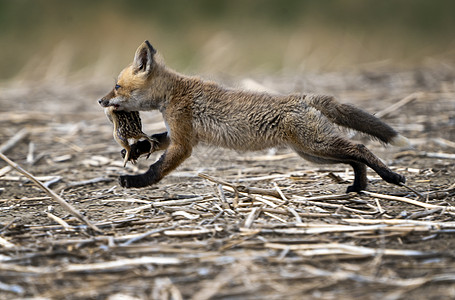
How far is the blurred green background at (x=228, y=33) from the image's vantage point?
16.8 metres

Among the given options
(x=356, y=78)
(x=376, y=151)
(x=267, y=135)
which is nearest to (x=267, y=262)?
(x=267, y=135)

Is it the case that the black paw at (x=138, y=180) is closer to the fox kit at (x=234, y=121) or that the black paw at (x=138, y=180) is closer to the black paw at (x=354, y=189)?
the fox kit at (x=234, y=121)

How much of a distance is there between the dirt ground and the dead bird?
1.69ft

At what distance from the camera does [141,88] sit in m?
5.79

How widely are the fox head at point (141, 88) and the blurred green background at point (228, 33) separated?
9.86 metres

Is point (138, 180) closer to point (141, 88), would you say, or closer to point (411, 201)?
point (141, 88)

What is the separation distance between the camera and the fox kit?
5.18m

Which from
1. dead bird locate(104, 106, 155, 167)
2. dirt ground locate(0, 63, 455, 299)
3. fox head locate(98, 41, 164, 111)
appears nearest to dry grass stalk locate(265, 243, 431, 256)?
dirt ground locate(0, 63, 455, 299)

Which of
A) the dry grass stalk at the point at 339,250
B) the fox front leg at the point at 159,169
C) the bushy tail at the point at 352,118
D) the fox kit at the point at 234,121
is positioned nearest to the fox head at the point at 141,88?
the fox kit at the point at 234,121

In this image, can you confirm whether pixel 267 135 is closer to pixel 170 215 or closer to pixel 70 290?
pixel 170 215

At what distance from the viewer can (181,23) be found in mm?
20281

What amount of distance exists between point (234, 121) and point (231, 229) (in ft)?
5.52

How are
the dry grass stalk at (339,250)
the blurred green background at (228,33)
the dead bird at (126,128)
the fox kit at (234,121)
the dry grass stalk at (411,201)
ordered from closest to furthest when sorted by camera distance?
the dry grass stalk at (339,250)
the dry grass stalk at (411,201)
the fox kit at (234,121)
the dead bird at (126,128)
the blurred green background at (228,33)

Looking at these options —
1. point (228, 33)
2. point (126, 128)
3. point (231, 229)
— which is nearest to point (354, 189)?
point (231, 229)
